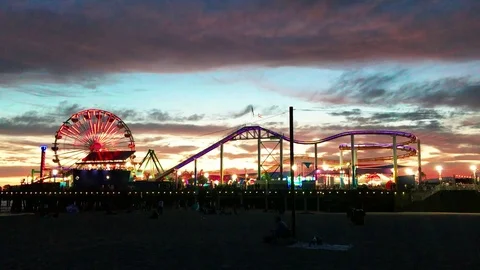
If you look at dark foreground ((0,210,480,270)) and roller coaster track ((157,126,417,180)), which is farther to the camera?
roller coaster track ((157,126,417,180))

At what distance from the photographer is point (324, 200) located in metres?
62.8

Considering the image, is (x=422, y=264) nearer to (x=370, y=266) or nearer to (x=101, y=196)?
(x=370, y=266)

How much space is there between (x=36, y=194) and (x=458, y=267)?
70.1 meters

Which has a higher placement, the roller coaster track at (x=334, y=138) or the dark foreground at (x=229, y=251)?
the roller coaster track at (x=334, y=138)

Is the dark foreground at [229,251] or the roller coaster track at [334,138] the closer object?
the dark foreground at [229,251]

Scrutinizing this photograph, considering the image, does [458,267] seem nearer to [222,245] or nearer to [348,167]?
[222,245]

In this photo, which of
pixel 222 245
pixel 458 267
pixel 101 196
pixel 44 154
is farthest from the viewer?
pixel 44 154

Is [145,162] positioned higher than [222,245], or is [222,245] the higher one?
[145,162]

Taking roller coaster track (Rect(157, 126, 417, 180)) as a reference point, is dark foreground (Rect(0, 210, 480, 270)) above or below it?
below

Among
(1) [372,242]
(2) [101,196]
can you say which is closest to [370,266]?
(1) [372,242]

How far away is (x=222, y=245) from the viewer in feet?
70.4

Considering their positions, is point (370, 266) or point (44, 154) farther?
point (44, 154)

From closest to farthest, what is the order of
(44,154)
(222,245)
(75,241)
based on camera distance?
(222,245), (75,241), (44,154)

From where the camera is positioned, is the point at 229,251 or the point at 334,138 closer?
the point at 229,251
